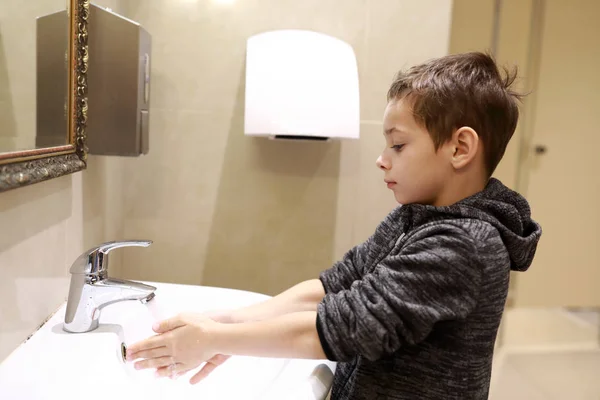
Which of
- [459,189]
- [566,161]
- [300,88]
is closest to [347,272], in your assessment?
[459,189]

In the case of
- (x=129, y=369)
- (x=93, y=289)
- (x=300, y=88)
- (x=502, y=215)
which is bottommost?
(x=129, y=369)

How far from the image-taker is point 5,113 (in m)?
0.63

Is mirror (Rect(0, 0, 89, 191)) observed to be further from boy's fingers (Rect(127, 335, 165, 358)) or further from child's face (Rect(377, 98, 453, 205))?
child's face (Rect(377, 98, 453, 205))

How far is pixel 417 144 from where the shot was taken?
2.26ft

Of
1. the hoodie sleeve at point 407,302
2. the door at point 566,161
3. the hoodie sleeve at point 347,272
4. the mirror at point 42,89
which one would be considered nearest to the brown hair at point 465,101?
the hoodie sleeve at point 407,302

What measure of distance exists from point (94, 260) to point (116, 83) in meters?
0.40

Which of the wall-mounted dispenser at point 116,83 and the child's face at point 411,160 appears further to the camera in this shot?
the wall-mounted dispenser at point 116,83

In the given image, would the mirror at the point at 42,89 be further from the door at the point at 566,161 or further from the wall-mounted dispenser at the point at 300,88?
the door at the point at 566,161

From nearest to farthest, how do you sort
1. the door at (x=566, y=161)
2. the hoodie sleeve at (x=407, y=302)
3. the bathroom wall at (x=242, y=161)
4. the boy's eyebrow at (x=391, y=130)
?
the hoodie sleeve at (x=407, y=302) → the boy's eyebrow at (x=391, y=130) → the bathroom wall at (x=242, y=161) → the door at (x=566, y=161)

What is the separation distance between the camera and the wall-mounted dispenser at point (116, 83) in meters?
0.92

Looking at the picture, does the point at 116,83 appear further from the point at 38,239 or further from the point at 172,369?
the point at 172,369

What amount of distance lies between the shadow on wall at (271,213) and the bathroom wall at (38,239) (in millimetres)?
353

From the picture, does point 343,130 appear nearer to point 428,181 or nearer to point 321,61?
point 321,61

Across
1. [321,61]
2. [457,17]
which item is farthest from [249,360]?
[457,17]
